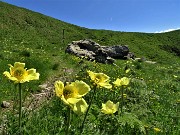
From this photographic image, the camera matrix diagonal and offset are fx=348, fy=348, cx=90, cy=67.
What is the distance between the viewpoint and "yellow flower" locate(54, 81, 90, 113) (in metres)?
3.58

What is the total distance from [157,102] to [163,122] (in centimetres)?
341

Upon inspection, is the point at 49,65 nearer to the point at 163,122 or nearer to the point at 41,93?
the point at 41,93

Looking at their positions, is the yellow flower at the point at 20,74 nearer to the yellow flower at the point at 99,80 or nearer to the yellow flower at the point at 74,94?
the yellow flower at the point at 74,94

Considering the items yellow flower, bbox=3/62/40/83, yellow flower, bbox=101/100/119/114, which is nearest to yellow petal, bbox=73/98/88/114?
yellow flower, bbox=3/62/40/83

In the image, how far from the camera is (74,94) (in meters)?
3.72

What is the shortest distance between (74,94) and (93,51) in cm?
2959

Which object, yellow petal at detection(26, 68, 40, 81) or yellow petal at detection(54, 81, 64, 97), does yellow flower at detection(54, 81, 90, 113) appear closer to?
yellow petal at detection(54, 81, 64, 97)

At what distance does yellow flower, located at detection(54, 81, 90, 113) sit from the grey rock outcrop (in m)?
24.3

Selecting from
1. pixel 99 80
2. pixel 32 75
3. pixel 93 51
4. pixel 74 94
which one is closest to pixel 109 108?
pixel 99 80

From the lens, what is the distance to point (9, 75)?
417cm

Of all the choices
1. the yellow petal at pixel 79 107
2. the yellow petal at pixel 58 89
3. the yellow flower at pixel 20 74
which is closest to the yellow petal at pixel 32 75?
the yellow flower at pixel 20 74

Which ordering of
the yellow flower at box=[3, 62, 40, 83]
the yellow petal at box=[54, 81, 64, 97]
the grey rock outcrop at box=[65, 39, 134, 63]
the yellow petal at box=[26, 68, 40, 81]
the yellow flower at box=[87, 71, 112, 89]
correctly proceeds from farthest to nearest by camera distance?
the grey rock outcrop at box=[65, 39, 134, 63]
the yellow flower at box=[87, 71, 112, 89]
the yellow petal at box=[26, 68, 40, 81]
the yellow flower at box=[3, 62, 40, 83]
the yellow petal at box=[54, 81, 64, 97]

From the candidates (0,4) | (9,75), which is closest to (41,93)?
(9,75)

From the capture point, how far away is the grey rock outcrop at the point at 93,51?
100ft
